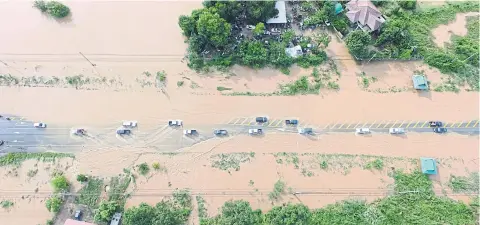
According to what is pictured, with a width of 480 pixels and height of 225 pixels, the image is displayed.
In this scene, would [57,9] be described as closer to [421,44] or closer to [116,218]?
[116,218]

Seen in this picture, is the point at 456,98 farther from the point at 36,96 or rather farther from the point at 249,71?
the point at 36,96

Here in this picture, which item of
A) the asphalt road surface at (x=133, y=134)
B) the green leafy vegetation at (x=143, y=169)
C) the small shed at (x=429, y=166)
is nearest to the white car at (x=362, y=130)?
the asphalt road surface at (x=133, y=134)

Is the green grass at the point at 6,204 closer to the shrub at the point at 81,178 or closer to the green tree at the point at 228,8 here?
the shrub at the point at 81,178

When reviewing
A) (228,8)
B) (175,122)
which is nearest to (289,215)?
(175,122)

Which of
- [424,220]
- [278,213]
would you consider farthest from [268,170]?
[424,220]

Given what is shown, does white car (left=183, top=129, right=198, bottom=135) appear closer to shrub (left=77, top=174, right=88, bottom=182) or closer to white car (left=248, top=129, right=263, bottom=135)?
white car (left=248, top=129, right=263, bottom=135)

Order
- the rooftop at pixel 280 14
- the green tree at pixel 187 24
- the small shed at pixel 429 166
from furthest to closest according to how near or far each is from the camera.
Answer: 1. the rooftop at pixel 280 14
2. the green tree at pixel 187 24
3. the small shed at pixel 429 166

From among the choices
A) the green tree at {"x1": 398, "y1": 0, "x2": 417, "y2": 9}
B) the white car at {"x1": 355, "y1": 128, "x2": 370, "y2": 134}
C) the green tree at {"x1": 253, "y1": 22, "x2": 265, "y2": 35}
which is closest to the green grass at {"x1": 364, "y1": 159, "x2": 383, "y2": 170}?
the white car at {"x1": 355, "y1": 128, "x2": 370, "y2": 134}
